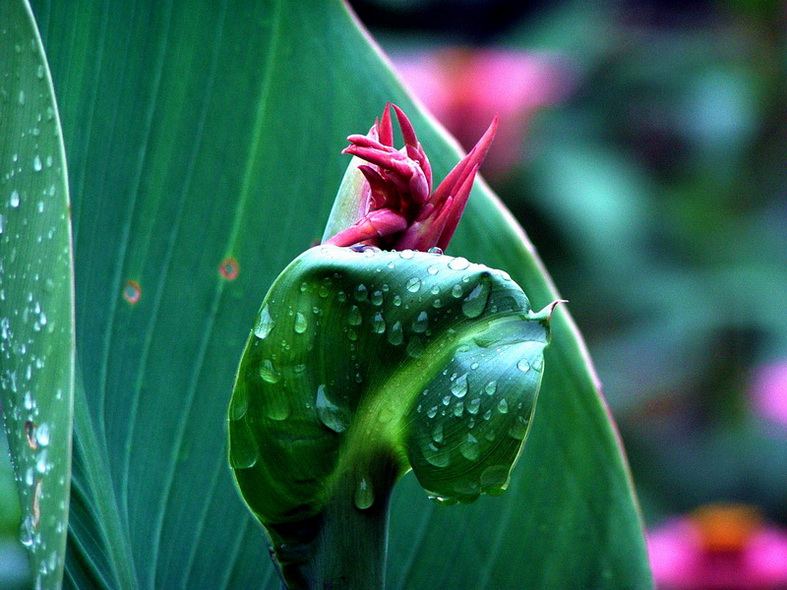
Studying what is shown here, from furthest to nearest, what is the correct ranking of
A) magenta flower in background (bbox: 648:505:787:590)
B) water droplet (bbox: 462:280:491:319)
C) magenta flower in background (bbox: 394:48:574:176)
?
magenta flower in background (bbox: 394:48:574:176), magenta flower in background (bbox: 648:505:787:590), water droplet (bbox: 462:280:491:319)

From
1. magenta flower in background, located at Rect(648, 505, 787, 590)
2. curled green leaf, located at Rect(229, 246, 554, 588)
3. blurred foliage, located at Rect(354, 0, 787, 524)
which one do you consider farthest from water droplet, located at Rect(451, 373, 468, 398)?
blurred foliage, located at Rect(354, 0, 787, 524)

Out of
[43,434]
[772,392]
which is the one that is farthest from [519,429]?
[772,392]

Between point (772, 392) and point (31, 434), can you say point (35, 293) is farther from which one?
point (772, 392)

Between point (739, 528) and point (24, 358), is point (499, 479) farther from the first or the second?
point (739, 528)


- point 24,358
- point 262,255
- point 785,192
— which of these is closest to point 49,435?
point 24,358

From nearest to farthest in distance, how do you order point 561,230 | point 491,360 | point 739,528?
1. point 491,360
2. point 739,528
3. point 561,230

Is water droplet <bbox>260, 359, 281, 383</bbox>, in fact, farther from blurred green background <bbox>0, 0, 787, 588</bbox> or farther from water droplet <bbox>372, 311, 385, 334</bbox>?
blurred green background <bbox>0, 0, 787, 588</bbox>
